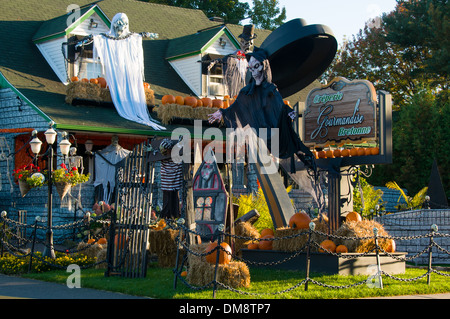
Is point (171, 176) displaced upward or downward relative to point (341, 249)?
upward

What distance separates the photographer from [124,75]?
22.4 m

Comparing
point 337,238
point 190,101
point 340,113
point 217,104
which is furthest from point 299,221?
point 217,104

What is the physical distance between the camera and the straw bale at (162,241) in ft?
46.2

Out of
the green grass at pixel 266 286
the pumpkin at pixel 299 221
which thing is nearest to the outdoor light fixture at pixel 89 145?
the green grass at pixel 266 286

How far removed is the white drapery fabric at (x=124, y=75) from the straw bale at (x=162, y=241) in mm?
7781

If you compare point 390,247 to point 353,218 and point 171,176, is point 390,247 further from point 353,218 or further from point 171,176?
point 171,176

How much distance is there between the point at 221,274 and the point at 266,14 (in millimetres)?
30962

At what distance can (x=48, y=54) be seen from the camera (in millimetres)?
23469

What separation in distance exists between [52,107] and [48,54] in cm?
387

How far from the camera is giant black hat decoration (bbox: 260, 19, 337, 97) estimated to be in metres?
14.0

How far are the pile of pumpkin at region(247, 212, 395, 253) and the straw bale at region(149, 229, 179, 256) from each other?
174cm

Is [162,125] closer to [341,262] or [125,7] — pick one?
[125,7]

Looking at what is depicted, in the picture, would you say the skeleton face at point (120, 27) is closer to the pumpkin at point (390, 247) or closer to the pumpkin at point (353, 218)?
the pumpkin at point (353, 218)

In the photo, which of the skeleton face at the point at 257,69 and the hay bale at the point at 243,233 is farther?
the hay bale at the point at 243,233
